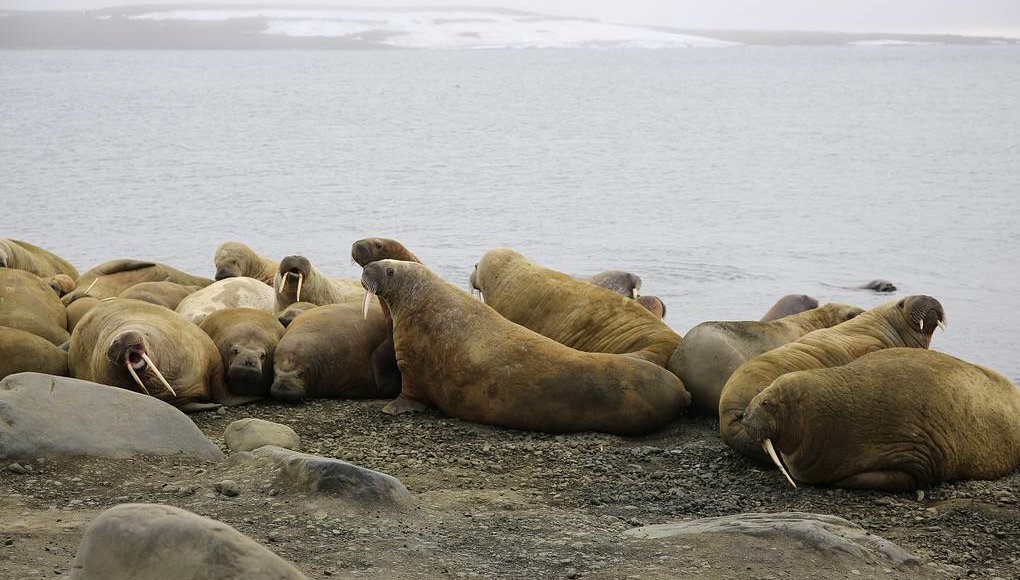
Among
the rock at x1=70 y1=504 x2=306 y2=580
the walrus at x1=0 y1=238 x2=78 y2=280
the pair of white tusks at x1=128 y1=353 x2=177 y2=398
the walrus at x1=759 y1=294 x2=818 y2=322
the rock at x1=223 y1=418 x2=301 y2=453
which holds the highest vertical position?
the rock at x1=70 y1=504 x2=306 y2=580

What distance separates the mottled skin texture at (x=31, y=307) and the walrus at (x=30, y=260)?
1.64 m

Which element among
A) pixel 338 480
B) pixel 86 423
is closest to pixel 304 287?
pixel 86 423

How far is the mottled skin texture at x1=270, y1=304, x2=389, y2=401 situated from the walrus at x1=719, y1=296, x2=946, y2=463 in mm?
2056

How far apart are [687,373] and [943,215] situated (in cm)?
1598

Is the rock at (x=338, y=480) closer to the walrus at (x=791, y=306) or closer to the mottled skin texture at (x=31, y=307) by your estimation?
the mottled skin texture at (x=31, y=307)

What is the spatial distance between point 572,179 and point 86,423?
74.7 feet

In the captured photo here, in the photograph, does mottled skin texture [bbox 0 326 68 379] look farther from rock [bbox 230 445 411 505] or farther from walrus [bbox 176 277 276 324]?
rock [bbox 230 445 411 505]

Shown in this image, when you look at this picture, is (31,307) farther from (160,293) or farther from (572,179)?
(572,179)

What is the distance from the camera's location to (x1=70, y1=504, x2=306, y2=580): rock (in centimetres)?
278

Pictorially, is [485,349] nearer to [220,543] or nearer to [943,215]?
[220,543]

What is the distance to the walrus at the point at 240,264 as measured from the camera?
9.49 metres

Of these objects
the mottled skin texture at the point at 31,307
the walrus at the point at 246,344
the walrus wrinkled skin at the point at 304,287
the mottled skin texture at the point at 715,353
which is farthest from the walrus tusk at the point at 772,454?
the mottled skin texture at the point at 31,307

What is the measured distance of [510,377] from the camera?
5852mm

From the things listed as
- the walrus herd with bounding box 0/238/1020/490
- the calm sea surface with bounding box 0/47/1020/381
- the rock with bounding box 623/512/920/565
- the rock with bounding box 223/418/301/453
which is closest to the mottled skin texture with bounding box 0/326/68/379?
the walrus herd with bounding box 0/238/1020/490
